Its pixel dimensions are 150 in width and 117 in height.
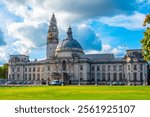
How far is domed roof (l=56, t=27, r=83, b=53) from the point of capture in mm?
151250

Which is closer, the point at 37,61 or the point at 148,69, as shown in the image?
the point at 148,69

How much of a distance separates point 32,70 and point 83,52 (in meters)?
24.1

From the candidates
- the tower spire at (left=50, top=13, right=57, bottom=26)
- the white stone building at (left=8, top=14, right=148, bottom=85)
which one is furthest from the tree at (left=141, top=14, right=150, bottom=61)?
the tower spire at (left=50, top=13, right=57, bottom=26)

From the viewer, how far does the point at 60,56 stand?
152m

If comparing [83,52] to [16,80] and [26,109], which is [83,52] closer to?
[16,80]

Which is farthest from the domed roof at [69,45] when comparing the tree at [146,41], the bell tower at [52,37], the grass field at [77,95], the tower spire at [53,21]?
the grass field at [77,95]

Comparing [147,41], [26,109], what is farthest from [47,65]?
[26,109]

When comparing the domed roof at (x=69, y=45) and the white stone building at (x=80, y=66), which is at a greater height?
the domed roof at (x=69, y=45)

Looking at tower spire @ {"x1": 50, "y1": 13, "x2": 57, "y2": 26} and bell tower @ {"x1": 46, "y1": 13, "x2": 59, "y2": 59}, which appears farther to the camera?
tower spire @ {"x1": 50, "y1": 13, "x2": 57, "y2": 26}

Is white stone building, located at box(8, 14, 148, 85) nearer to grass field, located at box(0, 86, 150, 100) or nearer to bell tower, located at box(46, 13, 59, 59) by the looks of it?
bell tower, located at box(46, 13, 59, 59)

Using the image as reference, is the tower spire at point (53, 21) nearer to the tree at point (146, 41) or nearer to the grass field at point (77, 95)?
the tree at point (146, 41)

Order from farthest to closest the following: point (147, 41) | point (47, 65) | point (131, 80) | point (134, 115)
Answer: point (47, 65), point (131, 80), point (147, 41), point (134, 115)

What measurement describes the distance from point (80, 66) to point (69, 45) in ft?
34.0

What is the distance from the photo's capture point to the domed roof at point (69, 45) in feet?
496
